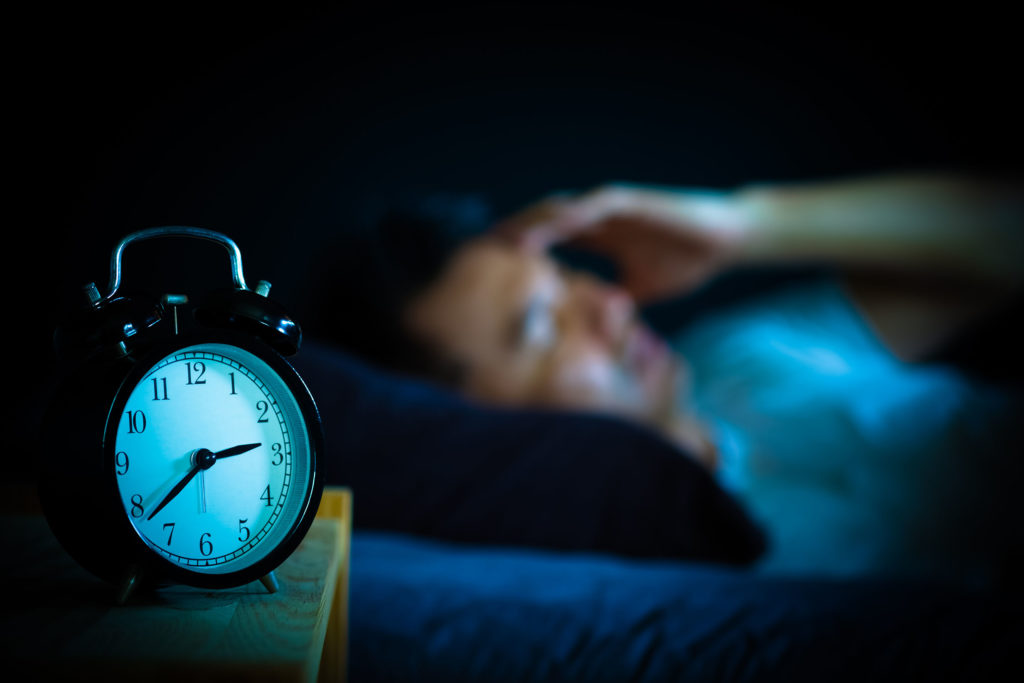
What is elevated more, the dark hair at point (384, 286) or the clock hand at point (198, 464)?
the clock hand at point (198, 464)

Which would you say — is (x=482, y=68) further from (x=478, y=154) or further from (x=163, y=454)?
(x=163, y=454)

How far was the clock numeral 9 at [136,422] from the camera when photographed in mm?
431

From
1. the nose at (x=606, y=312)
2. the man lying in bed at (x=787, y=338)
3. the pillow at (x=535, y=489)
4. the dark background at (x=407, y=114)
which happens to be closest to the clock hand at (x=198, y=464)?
the pillow at (x=535, y=489)

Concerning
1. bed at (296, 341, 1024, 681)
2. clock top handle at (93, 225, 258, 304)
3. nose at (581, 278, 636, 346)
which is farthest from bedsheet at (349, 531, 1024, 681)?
nose at (581, 278, 636, 346)

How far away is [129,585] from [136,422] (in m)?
0.09

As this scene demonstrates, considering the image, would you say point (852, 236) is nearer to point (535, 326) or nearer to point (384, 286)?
point (535, 326)

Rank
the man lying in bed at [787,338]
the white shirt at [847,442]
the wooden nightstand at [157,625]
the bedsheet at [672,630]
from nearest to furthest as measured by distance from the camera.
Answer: the wooden nightstand at [157,625], the bedsheet at [672,630], the white shirt at [847,442], the man lying in bed at [787,338]

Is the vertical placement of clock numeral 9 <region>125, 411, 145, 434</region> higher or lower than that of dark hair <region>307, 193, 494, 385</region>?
higher

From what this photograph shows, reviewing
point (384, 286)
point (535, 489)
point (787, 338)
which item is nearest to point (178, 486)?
point (535, 489)

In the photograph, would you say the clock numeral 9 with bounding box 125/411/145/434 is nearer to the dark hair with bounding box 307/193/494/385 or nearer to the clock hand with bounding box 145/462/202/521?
the clock hand with bounding box 145/462/202/521

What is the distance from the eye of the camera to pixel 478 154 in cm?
188

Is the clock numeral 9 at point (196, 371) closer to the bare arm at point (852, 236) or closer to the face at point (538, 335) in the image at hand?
the face at point (538, 335)

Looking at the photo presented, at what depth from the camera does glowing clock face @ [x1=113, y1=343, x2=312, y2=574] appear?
431mm

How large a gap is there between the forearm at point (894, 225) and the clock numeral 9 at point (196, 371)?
1.77 metres
